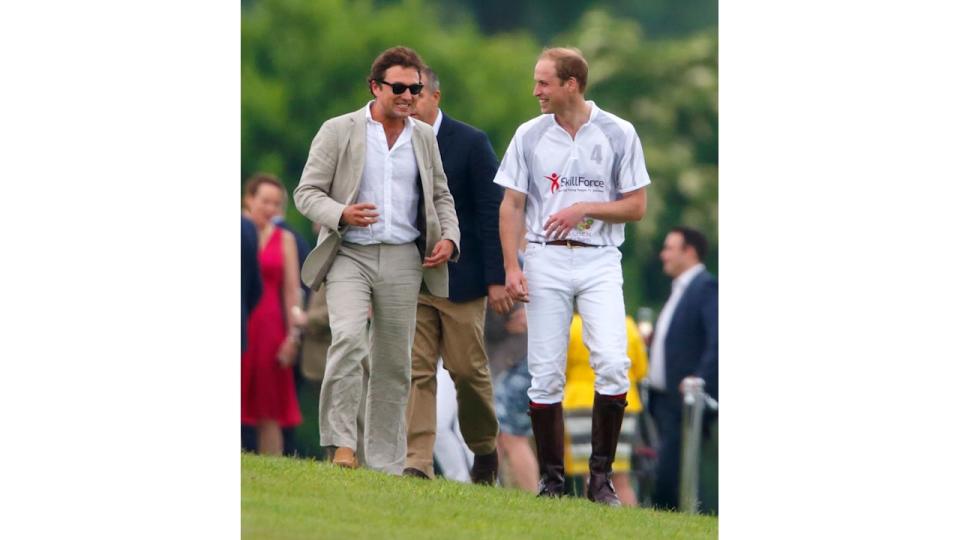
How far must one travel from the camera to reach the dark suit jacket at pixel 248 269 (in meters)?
11.6

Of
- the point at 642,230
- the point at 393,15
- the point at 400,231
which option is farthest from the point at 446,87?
the point at 400,231

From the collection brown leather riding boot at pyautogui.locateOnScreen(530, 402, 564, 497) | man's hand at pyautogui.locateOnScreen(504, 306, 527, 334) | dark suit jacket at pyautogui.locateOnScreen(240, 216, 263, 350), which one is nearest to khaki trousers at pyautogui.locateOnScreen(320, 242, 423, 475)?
brown leather riding boot at pyautogui.locateOnScreen(530, 402, 564, 497)

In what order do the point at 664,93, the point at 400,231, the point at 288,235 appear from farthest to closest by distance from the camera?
the point at 664,93
the point at 288,235
the point at 400,231

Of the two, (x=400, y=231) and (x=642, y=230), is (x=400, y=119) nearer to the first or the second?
(x=400, y=231)

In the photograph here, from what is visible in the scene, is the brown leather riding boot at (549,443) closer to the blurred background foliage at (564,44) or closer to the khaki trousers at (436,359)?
the khaki trousers at (436,359)

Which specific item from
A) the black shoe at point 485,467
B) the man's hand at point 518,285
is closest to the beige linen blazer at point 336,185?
the man's hand at point 518,285

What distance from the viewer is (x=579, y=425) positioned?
41.6 ft

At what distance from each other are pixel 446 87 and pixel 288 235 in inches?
122

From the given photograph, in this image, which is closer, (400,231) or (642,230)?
(400,231)

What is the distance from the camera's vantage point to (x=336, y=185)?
10.9 meters

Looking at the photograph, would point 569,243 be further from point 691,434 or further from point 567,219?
point 691,434

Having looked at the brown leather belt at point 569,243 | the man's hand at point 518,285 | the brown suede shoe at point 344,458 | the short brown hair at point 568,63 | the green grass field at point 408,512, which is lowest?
the green grass field at point 408,512

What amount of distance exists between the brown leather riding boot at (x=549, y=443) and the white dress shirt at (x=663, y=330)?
1.74 metres

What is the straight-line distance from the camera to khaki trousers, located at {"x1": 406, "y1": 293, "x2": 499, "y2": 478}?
37.5 feet
